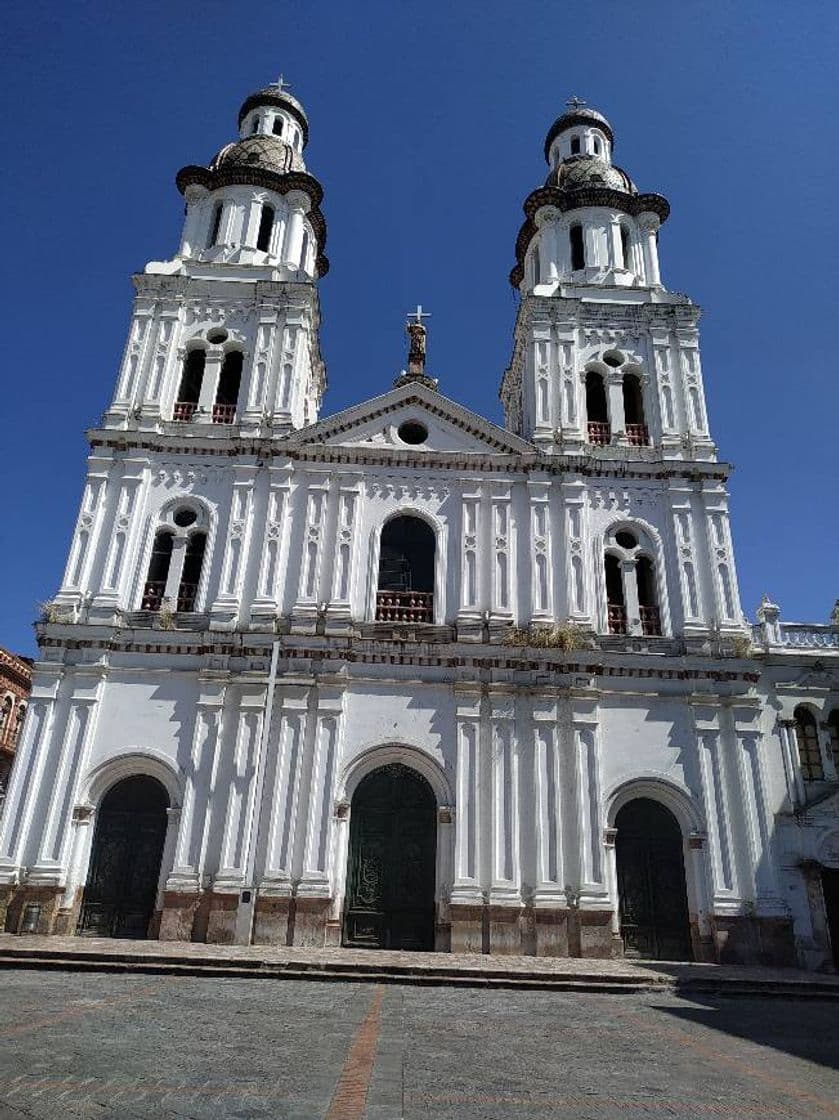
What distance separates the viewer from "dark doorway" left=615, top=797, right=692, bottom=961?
55.4ft

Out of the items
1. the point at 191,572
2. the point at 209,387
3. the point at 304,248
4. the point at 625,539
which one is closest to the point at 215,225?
the point at 304,248

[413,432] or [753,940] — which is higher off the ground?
[413,432]

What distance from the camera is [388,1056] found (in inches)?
279

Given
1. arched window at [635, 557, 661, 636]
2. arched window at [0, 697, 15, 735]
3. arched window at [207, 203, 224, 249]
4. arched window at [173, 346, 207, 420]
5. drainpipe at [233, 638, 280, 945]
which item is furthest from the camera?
arched window at [0, 697, 15, 735]

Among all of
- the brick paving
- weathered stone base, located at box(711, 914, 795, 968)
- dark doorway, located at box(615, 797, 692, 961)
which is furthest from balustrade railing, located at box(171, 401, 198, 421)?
weathered stone base, located at box(711, 914, 795, 968)

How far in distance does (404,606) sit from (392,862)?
19.0 feet

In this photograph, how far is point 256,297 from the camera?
76.3 feet

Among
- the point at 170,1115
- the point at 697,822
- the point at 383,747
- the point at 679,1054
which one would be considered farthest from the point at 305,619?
the point at 170,1115

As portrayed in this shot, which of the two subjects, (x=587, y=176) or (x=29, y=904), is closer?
(x=29, y=904)

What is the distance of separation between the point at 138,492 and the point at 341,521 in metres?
5.19

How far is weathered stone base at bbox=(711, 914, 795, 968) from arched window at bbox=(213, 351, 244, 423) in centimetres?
1696

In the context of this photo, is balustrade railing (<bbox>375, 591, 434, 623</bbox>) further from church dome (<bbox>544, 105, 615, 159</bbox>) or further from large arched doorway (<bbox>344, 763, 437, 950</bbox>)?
church dome (<bbox>544, 105, 615, 159</bbox>)

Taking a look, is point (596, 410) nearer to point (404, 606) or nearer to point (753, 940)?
point (404, 606)

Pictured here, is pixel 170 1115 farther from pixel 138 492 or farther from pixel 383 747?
pixel 138 492
